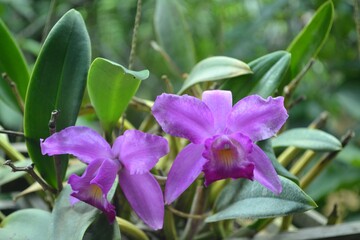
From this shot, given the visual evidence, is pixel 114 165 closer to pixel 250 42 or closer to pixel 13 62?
pixel 13 62

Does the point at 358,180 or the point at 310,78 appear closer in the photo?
the point at 358,180

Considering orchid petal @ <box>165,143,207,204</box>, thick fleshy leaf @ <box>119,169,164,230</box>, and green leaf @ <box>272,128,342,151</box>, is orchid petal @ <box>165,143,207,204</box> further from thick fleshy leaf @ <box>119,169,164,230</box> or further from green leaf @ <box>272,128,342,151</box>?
green leaf @ <box>272,128,342,151</box>

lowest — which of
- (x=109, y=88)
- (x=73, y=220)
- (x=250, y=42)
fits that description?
(x=250, y=42)

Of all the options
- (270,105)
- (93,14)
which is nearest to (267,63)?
(270,105)

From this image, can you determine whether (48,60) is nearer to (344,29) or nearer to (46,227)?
(46,227)

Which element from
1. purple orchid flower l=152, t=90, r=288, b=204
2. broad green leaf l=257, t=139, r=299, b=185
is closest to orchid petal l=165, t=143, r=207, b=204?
purple orchid flower l=152, t=90, r=288, b=204

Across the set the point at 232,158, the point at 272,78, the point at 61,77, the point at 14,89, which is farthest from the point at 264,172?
the point at 14,89
